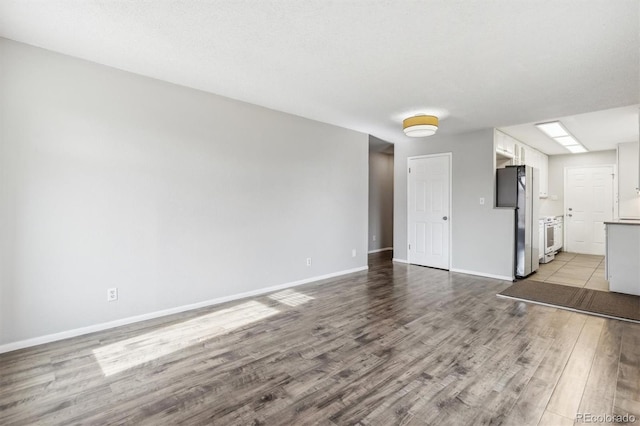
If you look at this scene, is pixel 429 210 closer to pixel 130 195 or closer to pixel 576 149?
pixel 576 149

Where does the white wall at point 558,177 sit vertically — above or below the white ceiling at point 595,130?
below

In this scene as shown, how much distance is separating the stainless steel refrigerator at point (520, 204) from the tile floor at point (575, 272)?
33 cm

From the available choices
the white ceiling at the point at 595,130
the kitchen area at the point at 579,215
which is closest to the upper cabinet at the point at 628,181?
the kitchen area at the point at 579,215

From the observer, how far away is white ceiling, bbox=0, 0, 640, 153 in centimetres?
209

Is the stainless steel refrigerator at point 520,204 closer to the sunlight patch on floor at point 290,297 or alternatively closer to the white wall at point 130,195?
the white wall at point 130,195

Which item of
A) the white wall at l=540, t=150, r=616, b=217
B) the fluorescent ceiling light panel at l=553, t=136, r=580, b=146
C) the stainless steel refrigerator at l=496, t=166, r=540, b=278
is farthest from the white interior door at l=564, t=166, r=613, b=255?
the stainless steel refrigerator at l=496, t=166, r=540, b=278

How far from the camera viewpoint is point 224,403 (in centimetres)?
190

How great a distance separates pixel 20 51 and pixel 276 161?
267 cm

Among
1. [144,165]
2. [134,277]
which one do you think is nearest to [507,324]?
[134,277]

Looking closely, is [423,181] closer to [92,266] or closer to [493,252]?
[493,252]

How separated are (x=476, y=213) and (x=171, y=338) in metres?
4.93

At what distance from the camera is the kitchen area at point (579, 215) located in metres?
4.25

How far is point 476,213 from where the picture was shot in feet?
17.5

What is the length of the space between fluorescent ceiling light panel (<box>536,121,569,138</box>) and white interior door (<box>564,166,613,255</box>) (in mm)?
2586
